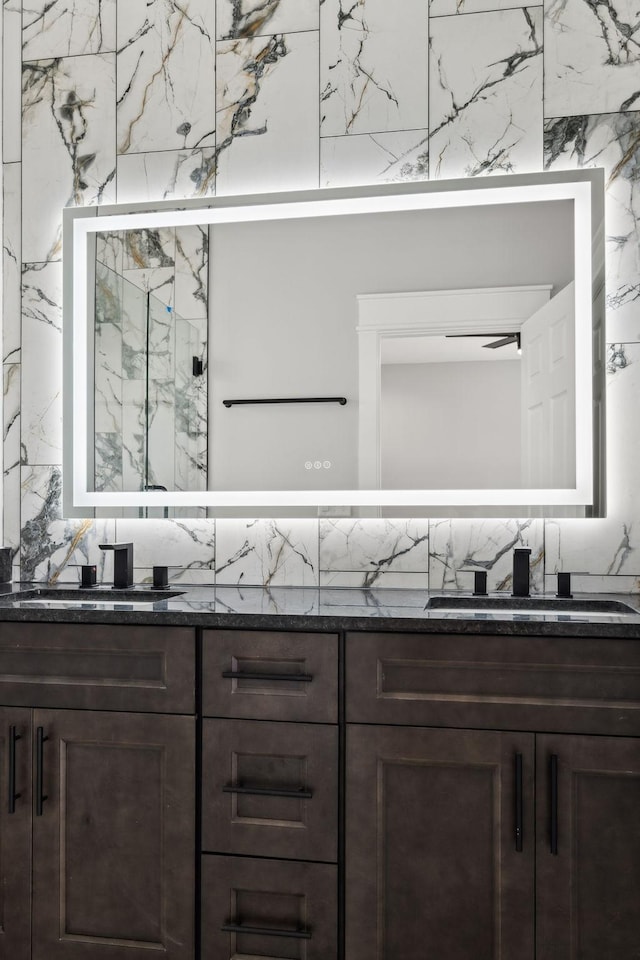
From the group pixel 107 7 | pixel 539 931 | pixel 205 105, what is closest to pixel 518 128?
pixel 205 105

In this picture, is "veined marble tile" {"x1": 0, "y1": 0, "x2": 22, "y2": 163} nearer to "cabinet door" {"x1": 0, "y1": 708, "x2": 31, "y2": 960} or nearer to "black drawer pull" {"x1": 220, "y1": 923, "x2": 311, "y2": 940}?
"cabinet door" {"x1": 0, "y1": 708, "x2": 31, "y2": 960}

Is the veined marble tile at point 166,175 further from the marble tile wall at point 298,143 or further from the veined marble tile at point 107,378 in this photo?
the veined marble tile at point 107,378

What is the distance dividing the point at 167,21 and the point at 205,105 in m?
0.29

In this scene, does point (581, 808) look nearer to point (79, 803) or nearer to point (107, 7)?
point (79, 803)

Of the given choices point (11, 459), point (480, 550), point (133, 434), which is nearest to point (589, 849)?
point (480, 550)

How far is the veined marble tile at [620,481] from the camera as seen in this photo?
2.03 meters

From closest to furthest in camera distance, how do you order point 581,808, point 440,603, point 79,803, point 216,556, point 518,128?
point 581,808 < point 79,803 < point 440,603 < point 518,128 < point 216,556

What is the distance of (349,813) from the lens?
5.24 feet

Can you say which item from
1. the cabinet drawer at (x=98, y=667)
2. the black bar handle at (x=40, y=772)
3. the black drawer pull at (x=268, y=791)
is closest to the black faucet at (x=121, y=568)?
the cabinet drawer at (x=98, y=667)

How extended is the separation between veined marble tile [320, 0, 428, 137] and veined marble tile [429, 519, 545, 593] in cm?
115

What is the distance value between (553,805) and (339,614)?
1.88 ft

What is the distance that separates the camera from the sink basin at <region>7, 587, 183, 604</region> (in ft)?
6.79

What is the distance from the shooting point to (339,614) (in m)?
1.63

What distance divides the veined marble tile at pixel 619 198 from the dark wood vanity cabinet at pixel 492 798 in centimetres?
96
